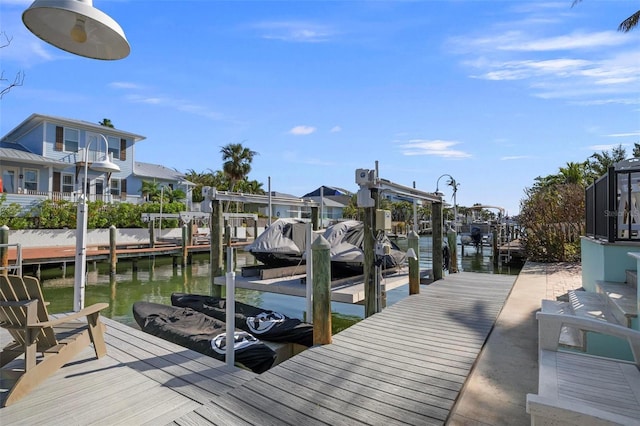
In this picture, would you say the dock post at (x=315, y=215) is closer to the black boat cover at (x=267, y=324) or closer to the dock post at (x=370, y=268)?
the black boat cover at (x=267, y=324)

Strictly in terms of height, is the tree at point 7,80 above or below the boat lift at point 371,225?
above

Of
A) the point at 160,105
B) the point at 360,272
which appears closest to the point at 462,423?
the point at 360,272

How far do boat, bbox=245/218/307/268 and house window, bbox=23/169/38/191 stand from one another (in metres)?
19.6

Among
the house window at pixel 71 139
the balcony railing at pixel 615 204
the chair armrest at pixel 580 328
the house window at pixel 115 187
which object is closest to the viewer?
the chair armrest at pixel 580 328

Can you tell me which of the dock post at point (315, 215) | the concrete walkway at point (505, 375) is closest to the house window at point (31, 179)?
the dock post at point (315, 215)

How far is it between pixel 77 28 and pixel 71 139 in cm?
2624

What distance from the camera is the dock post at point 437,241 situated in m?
9.19

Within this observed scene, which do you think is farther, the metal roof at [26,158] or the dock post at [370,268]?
the metal roof at [26,158]

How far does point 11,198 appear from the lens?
768 inches

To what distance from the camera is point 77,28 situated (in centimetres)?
289

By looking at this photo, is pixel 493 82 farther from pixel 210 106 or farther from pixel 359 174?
pixel 210 106

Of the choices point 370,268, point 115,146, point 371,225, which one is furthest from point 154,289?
point 115,146

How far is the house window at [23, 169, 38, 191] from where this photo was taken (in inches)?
864

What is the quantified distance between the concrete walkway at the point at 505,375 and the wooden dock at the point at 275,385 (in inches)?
5.1
